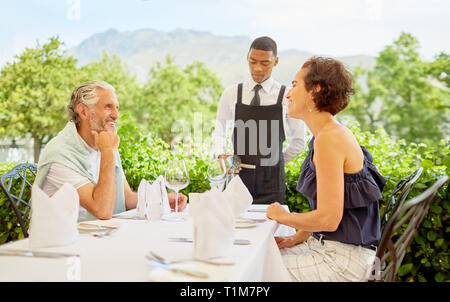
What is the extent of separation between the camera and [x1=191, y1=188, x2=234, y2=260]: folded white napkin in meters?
0.99

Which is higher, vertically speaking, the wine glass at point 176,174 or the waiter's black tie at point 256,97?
the waiter's black tie at point 256,97

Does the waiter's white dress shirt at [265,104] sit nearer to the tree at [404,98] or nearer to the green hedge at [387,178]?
the green hedge at [387,178]

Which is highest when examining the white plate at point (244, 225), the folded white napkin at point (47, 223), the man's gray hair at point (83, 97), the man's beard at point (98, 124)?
the man's gray hair at point (83, 97)

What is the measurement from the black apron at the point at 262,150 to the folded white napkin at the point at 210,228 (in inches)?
57.6

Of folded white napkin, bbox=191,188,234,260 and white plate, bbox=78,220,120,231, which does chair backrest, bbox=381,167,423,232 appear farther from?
white plate, bbox=78,220,120,231

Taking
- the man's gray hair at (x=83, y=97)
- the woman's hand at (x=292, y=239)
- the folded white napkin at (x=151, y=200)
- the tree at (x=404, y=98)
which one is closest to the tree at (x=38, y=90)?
the tree at (x=404, y=98)

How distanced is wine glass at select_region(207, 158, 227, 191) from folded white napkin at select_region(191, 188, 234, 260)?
61cm

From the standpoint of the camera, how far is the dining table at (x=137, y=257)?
88 cm

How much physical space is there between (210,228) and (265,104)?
1.69 meters

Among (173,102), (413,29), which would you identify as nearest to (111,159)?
(173,102)

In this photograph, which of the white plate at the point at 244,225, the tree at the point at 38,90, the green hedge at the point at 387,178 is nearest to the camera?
the white plate at the point at 244,225
